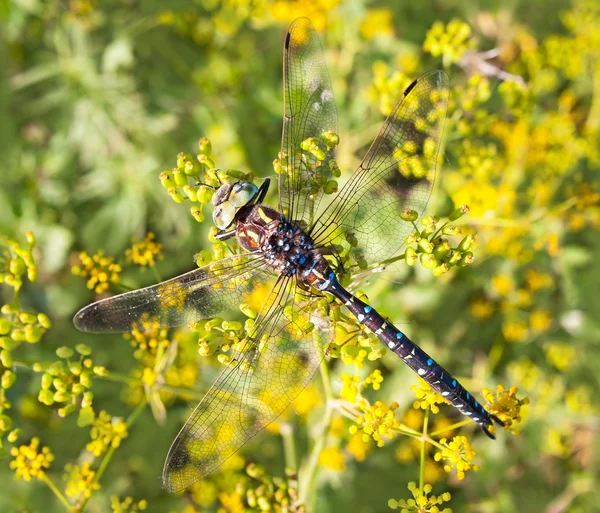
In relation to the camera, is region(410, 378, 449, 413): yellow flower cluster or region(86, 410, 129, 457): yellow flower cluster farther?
region(86, 410, 129, 457): yellow flower cluster

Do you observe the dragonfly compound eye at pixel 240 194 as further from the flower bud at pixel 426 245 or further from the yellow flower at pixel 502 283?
the yellow flower at pixel 502 283

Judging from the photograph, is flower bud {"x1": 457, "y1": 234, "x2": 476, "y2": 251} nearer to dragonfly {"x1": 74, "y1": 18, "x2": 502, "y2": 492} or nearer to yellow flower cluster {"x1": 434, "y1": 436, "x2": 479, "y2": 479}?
dragonfly {"x1": 74, "y1": 18, "x2": 502, "y2": 492}

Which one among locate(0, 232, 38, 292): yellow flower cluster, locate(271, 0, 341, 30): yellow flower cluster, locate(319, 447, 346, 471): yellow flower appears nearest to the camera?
locate(0, 232, 38, 292): yellow flower cluster

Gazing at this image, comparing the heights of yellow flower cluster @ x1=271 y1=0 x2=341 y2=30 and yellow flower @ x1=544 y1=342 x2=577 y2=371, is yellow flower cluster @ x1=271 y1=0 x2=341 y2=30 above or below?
above

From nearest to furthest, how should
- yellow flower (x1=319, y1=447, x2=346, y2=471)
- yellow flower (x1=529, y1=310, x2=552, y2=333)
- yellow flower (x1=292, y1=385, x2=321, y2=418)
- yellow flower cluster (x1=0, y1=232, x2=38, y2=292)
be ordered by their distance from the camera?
yellow flower cluster (x1=0, y1=232, x2=38, y2=292)
yellow flower (x1=319, y1=447, x2=346, y2=471)
yellow flower (x1=292, y1=385, x2=321, y2=418)
yellow flower (x1=529, y1=310, x2=552, y2=333)

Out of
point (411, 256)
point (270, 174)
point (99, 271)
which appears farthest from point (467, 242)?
point (270, 174)

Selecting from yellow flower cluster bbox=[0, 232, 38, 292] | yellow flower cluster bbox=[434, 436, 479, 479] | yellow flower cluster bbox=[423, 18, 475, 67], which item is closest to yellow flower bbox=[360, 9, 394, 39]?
yellow flower cluster bbox=[423, 18, 475, 67]

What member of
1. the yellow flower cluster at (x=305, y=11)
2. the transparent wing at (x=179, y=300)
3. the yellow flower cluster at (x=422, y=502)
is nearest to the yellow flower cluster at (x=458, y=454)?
the yellow flower cluster at (x=422, y=502)
